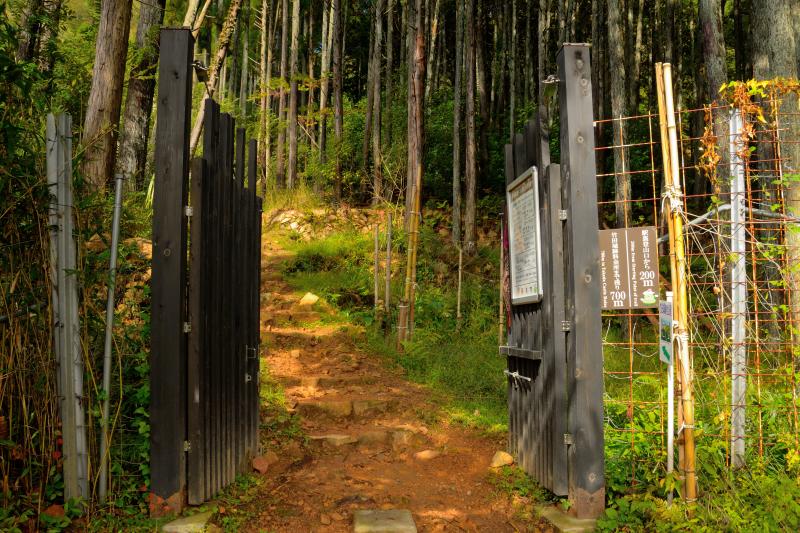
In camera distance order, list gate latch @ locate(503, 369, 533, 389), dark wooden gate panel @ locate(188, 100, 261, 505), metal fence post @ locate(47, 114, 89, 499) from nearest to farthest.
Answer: metal fence post @ locate(47, 114, 89, 499)
dark wooden gate panel @ locate(188, 100, 261, 505)
gate latch @ locate(503, 369, 533, 389)

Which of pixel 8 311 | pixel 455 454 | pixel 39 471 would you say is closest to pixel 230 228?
pixel 8 311

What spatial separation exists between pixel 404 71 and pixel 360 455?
1573 centimetres

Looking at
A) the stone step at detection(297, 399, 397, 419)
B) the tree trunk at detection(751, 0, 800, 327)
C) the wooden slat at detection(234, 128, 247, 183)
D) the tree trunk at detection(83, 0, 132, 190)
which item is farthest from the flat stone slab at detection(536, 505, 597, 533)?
the tree trunk at detection(83, 0, 132, 190)

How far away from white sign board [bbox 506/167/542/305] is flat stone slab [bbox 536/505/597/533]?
1393mm

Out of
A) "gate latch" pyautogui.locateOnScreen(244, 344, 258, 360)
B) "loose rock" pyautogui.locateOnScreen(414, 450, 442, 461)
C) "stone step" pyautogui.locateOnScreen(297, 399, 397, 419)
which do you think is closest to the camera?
"gate latch" pyautogui.locateOnScreen(244, 344, 258, 360)

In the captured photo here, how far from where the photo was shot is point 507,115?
21062 mm

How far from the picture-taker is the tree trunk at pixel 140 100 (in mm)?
7750

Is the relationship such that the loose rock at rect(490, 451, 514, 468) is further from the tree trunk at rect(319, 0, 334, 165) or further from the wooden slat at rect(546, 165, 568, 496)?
the tree trunk at rect(319, 0, 334, 165)

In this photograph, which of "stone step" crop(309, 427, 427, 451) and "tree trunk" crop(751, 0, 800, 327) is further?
"tree trunk" crop(751, 0, 800, 327)

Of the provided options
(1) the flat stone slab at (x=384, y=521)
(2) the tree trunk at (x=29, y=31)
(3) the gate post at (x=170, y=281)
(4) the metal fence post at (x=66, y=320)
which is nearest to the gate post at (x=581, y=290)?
(1) the flat stone slab at (x=384, y=521)

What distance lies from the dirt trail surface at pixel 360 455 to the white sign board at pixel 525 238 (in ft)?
5.00

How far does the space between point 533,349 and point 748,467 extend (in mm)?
1514

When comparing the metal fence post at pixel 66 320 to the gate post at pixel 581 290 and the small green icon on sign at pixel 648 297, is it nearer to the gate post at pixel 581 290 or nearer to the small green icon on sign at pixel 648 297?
the gate post at pixel 581 290

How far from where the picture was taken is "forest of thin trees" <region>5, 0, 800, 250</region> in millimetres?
7641
